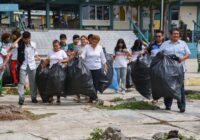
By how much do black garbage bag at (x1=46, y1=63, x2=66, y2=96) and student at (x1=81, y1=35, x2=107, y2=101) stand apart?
603mm

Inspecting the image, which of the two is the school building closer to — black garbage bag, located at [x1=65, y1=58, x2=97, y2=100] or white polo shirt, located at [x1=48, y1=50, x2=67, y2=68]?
white polo shirt, located at [x1=48, y1=50, x2=67, y2=68]

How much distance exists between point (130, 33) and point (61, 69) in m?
23.6

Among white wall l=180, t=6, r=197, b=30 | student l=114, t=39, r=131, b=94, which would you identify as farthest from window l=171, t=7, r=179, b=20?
student l=114, t=39, r=131, b=94

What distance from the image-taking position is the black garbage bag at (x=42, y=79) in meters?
10.2

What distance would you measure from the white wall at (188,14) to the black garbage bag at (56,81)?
31861mm

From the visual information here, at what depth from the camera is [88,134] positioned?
22.8 feet

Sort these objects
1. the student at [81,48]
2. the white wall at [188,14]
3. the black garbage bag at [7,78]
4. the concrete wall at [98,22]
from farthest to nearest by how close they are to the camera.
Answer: the white wall at [188,14] < the concrete wall at [98,22] < the black garbage bag at [7,78] < the student at [81,48]

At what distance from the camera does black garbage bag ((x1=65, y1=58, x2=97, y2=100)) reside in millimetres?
9961

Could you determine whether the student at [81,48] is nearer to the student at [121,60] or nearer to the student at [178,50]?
the student at [121,60]

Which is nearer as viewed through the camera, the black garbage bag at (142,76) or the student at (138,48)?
the black garbage bag at (142,76)

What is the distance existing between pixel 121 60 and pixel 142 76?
1.59 meters

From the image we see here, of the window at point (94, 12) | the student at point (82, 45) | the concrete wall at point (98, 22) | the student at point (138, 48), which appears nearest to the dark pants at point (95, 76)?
the student at point (82, 45)

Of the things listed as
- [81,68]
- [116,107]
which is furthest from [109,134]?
[81,68]

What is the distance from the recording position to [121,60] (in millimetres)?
12500
